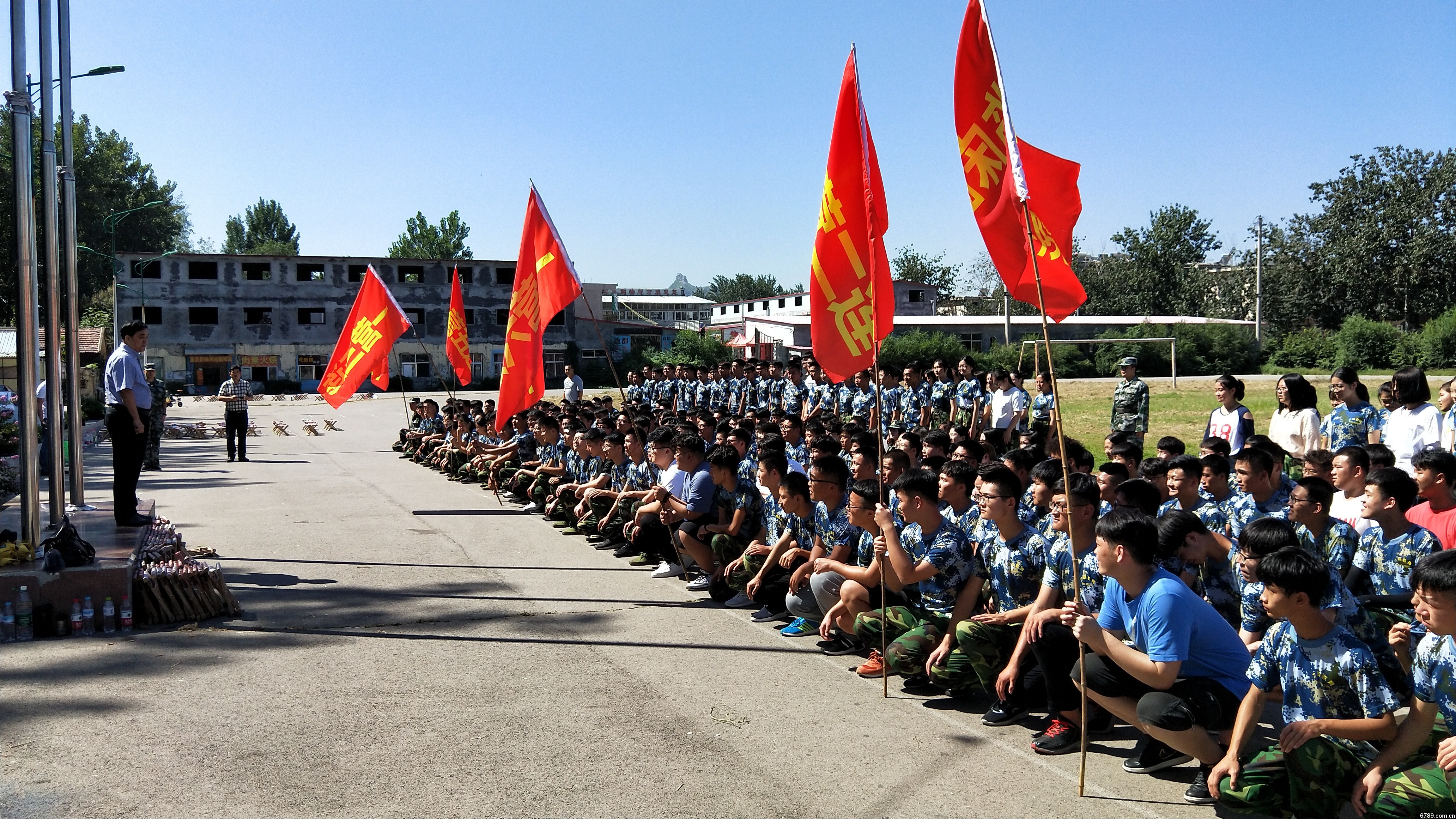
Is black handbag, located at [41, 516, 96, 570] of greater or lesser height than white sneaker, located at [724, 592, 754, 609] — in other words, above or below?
above

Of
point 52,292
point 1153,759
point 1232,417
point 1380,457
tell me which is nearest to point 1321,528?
point 1380,457

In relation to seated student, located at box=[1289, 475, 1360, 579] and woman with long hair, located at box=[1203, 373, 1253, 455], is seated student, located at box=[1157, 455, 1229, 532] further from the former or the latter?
woman with long hair, located at box=[1203, 373, 1253, 455]

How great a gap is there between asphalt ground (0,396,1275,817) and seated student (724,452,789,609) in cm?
32

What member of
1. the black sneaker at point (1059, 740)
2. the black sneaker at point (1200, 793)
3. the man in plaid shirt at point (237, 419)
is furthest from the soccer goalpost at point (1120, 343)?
the black sneaker at point (1200, 793)

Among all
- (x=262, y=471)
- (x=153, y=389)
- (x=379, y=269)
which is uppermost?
(x=379, y=269)

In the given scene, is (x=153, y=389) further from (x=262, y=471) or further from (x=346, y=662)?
(x=346, y=662)

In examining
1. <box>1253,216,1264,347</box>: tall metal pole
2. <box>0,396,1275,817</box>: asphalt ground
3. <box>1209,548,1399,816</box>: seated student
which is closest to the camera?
<box>1209,548,1399,816</box>: seated student

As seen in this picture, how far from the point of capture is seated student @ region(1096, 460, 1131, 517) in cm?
718

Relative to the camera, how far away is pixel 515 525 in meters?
12.5

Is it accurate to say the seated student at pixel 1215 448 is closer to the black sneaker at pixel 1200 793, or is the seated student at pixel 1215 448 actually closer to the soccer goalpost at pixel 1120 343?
the black sneaker at pixel 1200 793

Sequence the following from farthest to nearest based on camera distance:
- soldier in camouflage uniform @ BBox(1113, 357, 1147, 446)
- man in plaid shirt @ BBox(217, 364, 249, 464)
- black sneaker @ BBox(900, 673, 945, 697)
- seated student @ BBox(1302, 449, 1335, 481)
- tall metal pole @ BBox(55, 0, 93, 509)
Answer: man in plaid shirt @ BBox(217, 364, 249, 464), soldier in camouflage uniform @ BBox(1113, 357, 1147, 446), tall metal pole @ BBox(55, 0, 93, 509), seated student @ BBox(1302, 449, 1335, 481), black sneaker @ BBox(900, 673, 945, 697)

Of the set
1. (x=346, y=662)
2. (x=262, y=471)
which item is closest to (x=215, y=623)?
(x=346, y=662)

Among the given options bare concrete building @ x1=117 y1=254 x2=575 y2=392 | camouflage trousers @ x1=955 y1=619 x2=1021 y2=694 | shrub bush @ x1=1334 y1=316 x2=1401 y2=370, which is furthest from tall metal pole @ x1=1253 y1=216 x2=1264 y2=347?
camouflage trousers @ x1=955 y1=619 x2=1021 y2=694

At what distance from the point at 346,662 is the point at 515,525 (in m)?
5.77
